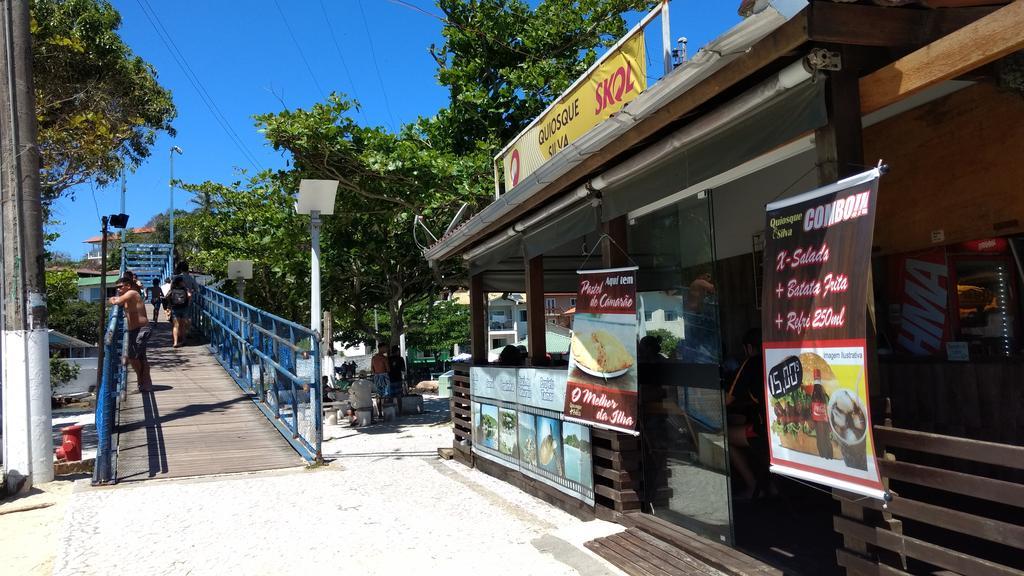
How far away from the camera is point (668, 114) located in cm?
436

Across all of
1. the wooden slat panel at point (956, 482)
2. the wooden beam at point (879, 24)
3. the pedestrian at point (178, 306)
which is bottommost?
the wooden slat panel at point (956, 482)

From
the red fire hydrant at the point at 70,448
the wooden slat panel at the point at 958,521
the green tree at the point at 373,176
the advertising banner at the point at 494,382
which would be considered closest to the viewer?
the wooden slat panel at the point at 958,521

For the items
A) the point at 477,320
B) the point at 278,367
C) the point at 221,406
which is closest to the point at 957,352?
the point at 477,320

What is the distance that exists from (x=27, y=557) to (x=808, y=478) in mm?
5637

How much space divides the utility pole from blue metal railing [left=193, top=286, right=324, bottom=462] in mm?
2721

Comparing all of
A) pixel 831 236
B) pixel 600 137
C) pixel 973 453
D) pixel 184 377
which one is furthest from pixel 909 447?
pixel 184 377

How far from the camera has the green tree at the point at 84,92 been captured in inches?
507

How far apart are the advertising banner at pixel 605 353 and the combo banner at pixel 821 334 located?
5.52 feet

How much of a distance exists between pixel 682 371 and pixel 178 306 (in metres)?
12.6

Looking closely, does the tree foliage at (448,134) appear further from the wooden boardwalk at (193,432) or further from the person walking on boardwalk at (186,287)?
the wooden boardwalk at (193,432)

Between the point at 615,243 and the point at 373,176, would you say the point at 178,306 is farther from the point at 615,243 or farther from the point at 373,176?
the point at 615,243

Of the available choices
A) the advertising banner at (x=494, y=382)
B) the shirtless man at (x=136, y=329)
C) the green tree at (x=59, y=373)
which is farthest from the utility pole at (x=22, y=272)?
the green tree at (x=59, y=373)

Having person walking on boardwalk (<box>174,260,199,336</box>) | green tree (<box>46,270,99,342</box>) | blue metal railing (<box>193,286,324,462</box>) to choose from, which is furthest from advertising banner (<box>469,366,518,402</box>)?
green tree (<box>46,270,99,342</box>)

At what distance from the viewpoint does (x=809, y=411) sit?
3268 millimetres
